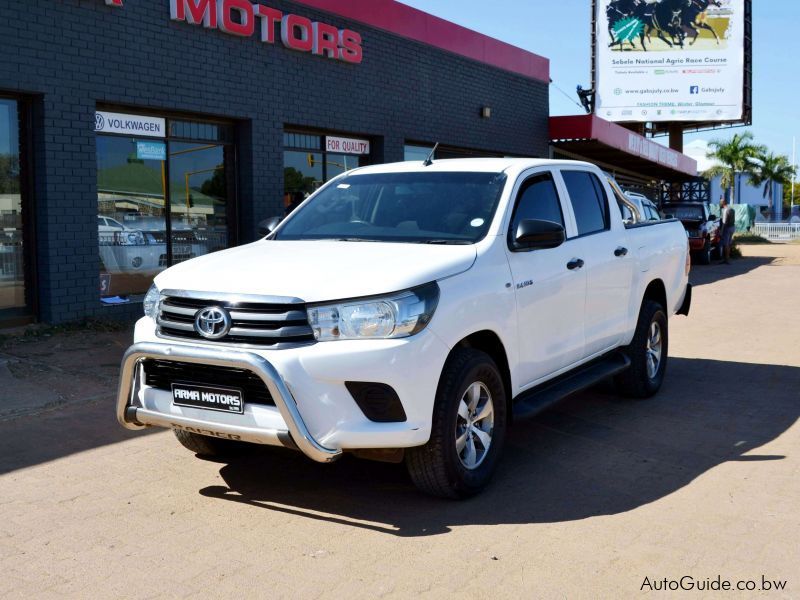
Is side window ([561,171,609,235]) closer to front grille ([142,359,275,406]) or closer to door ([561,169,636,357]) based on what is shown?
door ([561,169,636,357])

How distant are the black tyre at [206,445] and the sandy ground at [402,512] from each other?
9cm

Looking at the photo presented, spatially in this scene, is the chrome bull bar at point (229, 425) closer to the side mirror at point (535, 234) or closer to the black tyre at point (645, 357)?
the side mirror at point (535, 234)

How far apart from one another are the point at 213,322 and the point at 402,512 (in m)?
1.47

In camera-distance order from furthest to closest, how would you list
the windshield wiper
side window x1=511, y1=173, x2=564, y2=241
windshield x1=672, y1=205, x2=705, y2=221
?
windshield x1=672, y1=205, x2=705, y2=221, side window x1=511, y1=173, x2=564, y2=241, the windshield wiper

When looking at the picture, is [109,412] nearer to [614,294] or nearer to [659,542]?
[614,294]

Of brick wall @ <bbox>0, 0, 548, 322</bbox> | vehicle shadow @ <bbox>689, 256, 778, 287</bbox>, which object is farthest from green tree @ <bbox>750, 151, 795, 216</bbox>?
brick wall @ <bbox>0, 0, 548, 322</bbox>

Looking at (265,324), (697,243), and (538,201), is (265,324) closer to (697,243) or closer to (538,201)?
(538,201)

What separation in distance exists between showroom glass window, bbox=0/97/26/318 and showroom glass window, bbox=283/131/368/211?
445 cm

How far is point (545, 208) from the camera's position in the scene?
6.42 m

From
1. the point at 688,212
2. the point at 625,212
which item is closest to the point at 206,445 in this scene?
the point at 625,212

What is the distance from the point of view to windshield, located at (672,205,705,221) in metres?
26.0

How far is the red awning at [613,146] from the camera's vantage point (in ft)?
74.4

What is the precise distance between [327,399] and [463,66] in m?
15.4

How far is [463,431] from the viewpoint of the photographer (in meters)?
5.19
